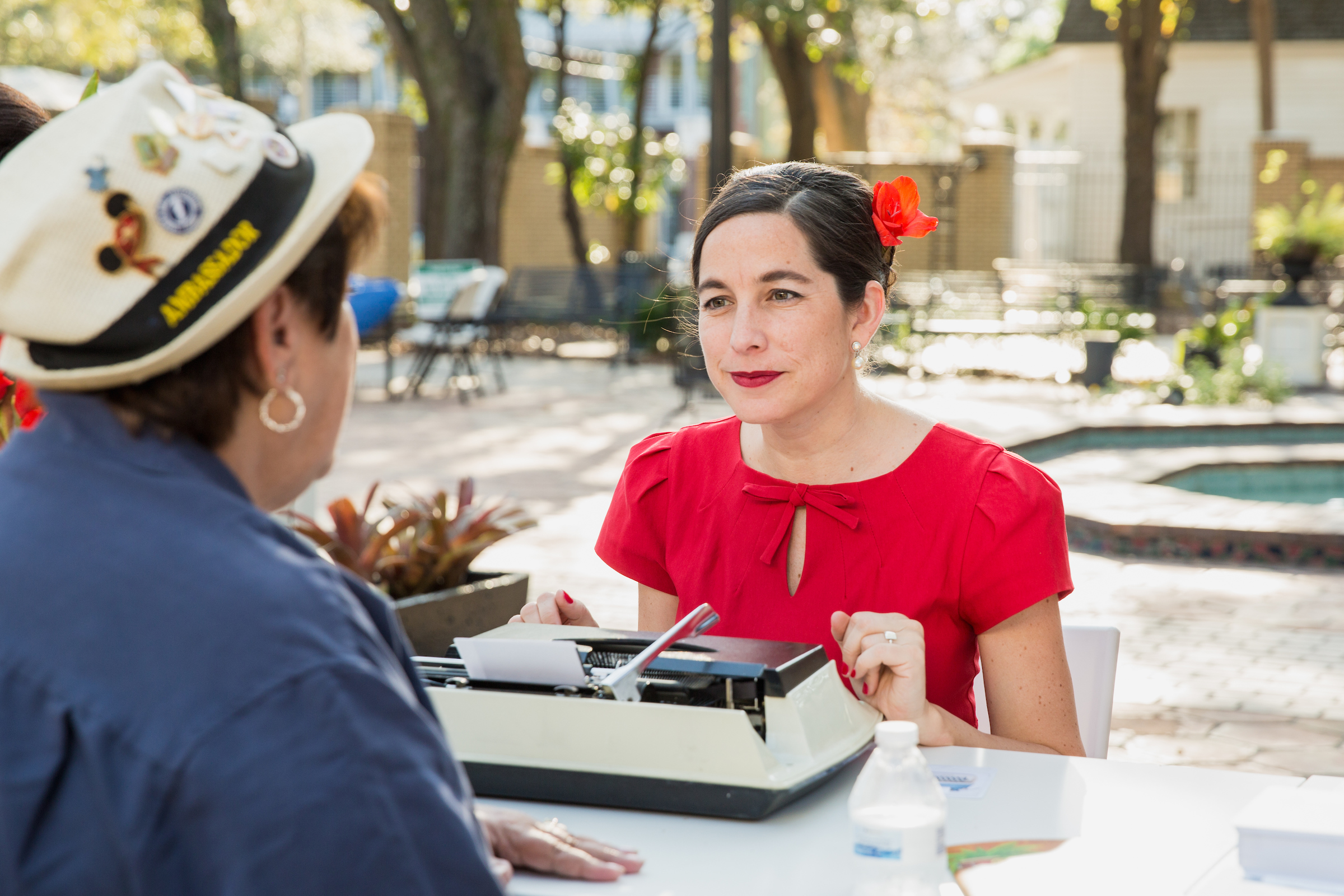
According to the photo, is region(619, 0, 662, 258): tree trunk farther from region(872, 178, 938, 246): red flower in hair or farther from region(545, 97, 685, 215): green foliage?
region(872, 178, 938, 246): red flower in hair

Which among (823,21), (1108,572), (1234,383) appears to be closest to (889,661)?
(1108,572)

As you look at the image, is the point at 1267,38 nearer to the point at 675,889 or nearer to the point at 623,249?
the point at 623,249

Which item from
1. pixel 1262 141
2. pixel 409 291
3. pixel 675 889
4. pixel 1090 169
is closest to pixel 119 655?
pixel 675 889

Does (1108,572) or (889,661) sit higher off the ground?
(889,661)

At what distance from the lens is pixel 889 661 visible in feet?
6.52

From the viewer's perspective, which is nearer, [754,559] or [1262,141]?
[754,559]

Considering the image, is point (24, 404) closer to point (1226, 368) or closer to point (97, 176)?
point (97, 176)

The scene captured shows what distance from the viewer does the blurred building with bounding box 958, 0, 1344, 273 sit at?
2627 cm

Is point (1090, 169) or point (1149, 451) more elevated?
point (1090, 169)

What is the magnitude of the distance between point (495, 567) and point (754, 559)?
178 inches

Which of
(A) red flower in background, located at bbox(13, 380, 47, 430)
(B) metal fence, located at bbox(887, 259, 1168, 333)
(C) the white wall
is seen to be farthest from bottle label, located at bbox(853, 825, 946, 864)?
(C) the white wall

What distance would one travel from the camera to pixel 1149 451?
1023 cm

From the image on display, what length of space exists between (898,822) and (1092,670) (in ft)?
4.10

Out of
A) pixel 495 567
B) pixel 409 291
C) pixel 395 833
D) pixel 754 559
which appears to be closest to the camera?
pixel 395 833
